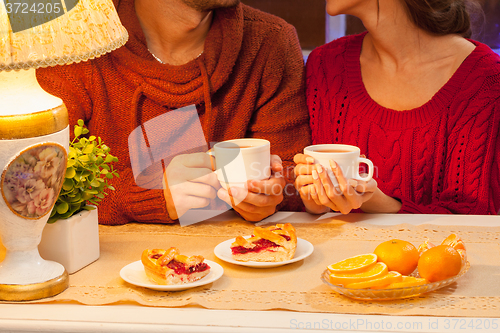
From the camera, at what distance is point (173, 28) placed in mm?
1426

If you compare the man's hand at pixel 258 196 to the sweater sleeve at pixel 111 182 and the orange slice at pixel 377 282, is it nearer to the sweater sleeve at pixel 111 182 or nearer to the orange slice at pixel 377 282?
the sweater sleeve at pixel 111 182

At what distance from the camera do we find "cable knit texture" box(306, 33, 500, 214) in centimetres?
142

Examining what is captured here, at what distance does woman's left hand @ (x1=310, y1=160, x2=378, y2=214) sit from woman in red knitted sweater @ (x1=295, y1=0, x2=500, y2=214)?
16 cm

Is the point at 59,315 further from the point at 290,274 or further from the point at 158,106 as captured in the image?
the point at 158,106

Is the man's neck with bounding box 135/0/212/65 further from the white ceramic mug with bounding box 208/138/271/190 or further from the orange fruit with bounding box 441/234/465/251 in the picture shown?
the orange fruit with bounding box 441/234/465/251

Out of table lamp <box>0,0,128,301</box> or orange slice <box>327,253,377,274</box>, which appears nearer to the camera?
table lamp <box>0,0,128,301</box>

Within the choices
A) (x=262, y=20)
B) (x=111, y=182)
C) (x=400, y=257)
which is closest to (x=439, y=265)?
(x=400, y=257)

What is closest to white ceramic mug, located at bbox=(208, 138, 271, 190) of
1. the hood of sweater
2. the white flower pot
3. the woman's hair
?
the white flower pot

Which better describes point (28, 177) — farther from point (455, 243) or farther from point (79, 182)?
point (455, 243)

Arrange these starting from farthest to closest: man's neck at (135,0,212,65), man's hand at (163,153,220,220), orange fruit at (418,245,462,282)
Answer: man's neck at (135,0,212,65) → man's hand at (163,153,220,220) → orange fruit at (418,245,462,282)

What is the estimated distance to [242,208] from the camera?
44.7 inches

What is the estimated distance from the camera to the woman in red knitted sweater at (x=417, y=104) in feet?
4.66

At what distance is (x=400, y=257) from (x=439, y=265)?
0.06 m

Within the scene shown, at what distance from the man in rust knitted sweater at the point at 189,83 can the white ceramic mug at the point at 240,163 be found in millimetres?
288
